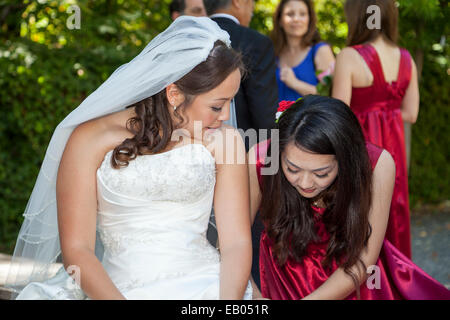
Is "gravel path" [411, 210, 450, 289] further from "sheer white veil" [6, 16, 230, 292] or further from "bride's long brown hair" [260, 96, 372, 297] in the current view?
"sheer white veil" [6, 16, 230, 292]

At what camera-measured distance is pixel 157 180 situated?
232cm

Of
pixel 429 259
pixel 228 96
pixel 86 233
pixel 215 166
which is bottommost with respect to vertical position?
pixel 429 259

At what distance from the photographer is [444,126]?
694cm

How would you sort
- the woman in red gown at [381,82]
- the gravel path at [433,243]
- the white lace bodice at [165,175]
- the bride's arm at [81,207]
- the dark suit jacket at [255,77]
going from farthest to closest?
the gravel path at [433,243] → the woman in red gown at [381,82] → the dark suit jacket at [255,77] → the white lace bodice at [165,175] → the bride's arm at [81,207]

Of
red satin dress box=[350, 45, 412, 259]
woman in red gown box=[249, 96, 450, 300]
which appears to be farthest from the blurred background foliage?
woman in red gown box=[249, 96, 450, 300]

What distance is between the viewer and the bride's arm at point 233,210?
232 centimetres

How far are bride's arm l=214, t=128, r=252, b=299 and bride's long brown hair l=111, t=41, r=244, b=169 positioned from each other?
23cm

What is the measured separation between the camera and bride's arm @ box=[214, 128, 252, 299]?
91.5 inches

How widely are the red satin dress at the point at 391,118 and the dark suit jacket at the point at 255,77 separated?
2.17ft

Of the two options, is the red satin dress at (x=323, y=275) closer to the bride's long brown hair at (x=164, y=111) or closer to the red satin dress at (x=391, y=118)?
the bride's long brown hair at (x=164, y=111)

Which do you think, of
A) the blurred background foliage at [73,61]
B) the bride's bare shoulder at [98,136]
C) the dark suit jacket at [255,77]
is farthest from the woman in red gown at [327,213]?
the blurred background foliage at [73,61]
